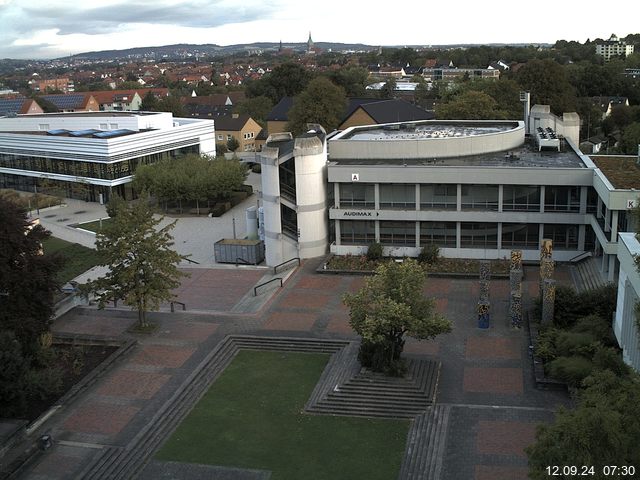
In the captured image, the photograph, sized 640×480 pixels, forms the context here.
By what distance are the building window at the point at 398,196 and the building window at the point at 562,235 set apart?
7276 millimetres

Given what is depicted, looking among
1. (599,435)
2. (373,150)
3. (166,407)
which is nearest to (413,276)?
(166,407)

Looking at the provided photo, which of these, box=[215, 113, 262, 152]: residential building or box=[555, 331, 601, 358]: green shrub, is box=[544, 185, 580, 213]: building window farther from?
box=[215, 113, 262, 152]: residential building

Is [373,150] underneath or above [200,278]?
above

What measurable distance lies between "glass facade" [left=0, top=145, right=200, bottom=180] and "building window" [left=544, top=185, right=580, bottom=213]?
3518cm

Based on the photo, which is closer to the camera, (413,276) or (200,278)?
(413,276)

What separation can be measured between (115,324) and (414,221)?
55.5 ft

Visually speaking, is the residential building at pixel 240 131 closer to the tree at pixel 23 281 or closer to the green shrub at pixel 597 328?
the tree at pixel 23 281

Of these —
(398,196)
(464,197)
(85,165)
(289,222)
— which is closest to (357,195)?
(398,196)

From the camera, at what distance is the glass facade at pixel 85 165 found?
201 ft

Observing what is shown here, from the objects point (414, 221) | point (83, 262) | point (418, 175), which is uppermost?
point (418, 175)

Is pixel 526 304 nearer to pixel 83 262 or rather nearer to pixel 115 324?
pixel 115 324

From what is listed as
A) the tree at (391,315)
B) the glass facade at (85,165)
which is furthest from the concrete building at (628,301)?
the glass facade at (85,165)

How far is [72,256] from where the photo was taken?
150ft

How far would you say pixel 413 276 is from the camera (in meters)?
25.0
